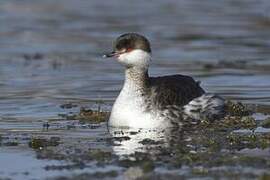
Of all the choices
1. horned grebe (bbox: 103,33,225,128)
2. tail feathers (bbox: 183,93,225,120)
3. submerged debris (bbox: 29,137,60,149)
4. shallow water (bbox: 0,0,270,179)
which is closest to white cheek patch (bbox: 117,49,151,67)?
horned grebe (bbox: 103,33,225,128)

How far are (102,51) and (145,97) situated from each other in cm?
1022

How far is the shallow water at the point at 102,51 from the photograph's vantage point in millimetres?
17141

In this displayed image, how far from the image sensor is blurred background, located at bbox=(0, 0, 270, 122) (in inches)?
715

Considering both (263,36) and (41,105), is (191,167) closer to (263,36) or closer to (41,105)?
(41,105)

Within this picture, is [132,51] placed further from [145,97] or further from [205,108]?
[205,108]

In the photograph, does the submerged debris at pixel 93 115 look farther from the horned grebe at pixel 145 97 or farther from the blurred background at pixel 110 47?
the horned grebe at pixel 145 97

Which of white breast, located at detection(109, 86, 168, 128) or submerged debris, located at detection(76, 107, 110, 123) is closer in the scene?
white breast, located at detection(109, 86, 168, 128)

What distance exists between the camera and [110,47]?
2503cm

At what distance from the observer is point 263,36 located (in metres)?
26.8

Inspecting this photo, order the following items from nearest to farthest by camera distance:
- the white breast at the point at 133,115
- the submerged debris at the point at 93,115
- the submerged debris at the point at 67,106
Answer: the white breast at the point at 133,115, the submerged debris at the point at 93,115, the submerged debris at the point at 67,106

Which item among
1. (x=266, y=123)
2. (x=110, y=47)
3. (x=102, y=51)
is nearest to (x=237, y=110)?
(x=266, y=123)

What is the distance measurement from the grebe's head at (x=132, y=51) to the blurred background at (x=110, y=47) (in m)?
1.87

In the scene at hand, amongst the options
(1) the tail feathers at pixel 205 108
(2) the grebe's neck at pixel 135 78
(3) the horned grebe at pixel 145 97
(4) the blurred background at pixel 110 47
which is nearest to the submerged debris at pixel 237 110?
(1) the tail feathers at pixel 205 108

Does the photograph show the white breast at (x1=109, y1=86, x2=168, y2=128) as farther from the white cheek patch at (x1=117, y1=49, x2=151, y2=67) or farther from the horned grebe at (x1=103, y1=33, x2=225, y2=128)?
the white cheek patch at (x1=117, y1=49, x2=151, y2=67)
